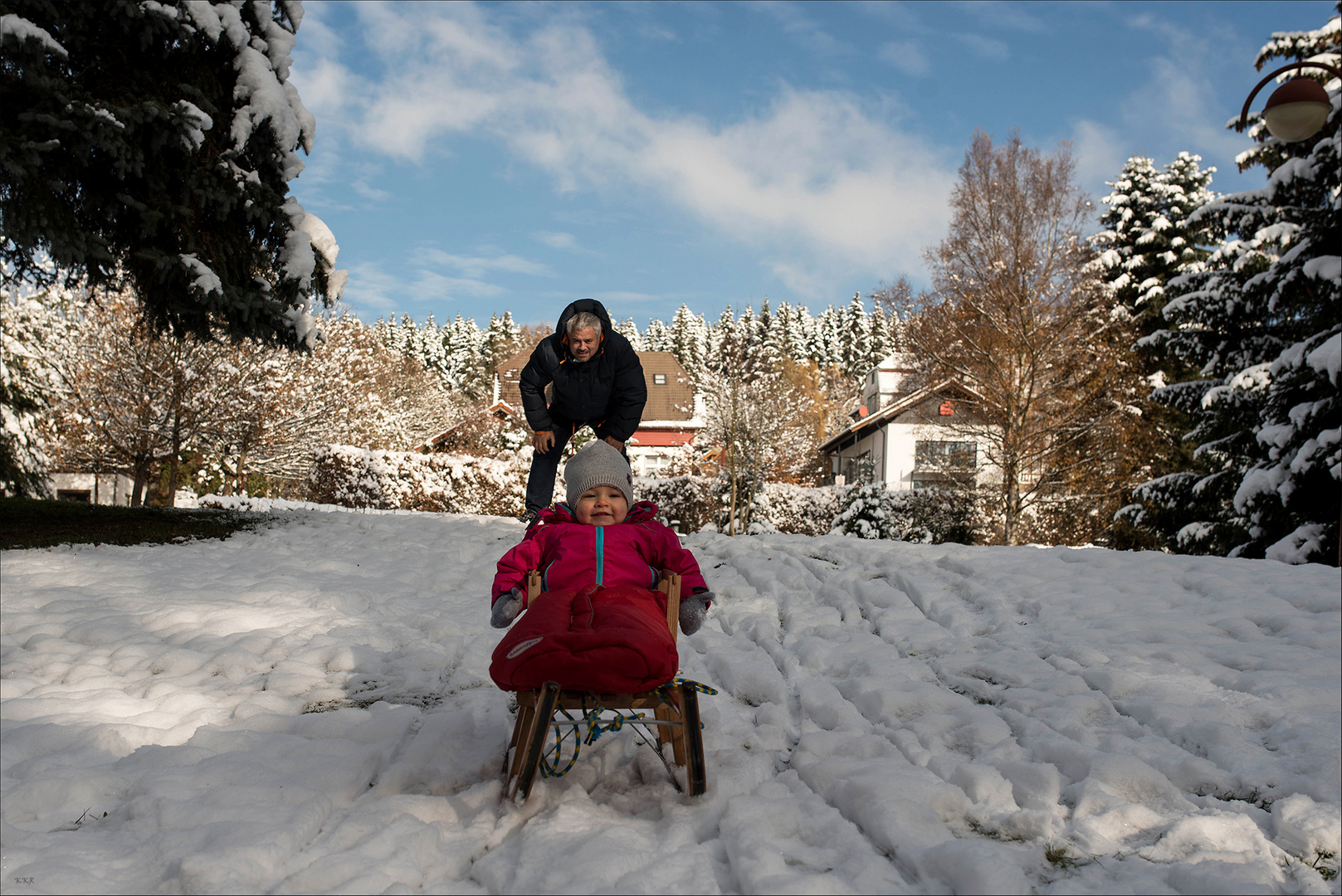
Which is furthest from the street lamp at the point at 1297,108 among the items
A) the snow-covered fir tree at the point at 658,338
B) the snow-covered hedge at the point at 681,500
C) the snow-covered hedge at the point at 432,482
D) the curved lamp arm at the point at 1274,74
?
the snow-covered fir tree at the point at 658,338

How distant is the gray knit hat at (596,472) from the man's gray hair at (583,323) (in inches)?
60.5

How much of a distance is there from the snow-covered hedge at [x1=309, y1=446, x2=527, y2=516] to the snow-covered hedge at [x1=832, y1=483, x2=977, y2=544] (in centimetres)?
647

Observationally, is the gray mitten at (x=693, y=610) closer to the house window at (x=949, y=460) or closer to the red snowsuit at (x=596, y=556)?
the red snowsuit at (x=596, y=556)

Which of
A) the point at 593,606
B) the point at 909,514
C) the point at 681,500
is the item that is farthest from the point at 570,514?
the point at 909,514

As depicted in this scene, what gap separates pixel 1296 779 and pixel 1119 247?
2362cm

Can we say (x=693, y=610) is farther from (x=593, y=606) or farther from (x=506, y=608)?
(x=506, y=608)

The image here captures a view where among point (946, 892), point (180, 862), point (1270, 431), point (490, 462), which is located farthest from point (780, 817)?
point (490, 462)

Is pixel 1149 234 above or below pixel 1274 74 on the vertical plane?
above

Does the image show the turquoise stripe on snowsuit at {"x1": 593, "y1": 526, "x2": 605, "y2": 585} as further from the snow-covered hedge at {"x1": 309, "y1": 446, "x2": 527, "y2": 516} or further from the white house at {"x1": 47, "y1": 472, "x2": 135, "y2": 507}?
the white house at {"x1": 47, "y1": 472, "x2": 135, "y2": 507}

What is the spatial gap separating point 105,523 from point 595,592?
8334 mm

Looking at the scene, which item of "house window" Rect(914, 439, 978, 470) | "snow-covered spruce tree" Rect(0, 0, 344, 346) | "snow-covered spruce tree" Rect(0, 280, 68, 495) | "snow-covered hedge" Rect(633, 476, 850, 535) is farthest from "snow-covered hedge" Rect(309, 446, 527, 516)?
"house window" Rect(914, 439, 978, 470)

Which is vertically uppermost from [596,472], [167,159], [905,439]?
[167,159]

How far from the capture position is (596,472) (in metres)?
3.26

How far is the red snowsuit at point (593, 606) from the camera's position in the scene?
2.47m
